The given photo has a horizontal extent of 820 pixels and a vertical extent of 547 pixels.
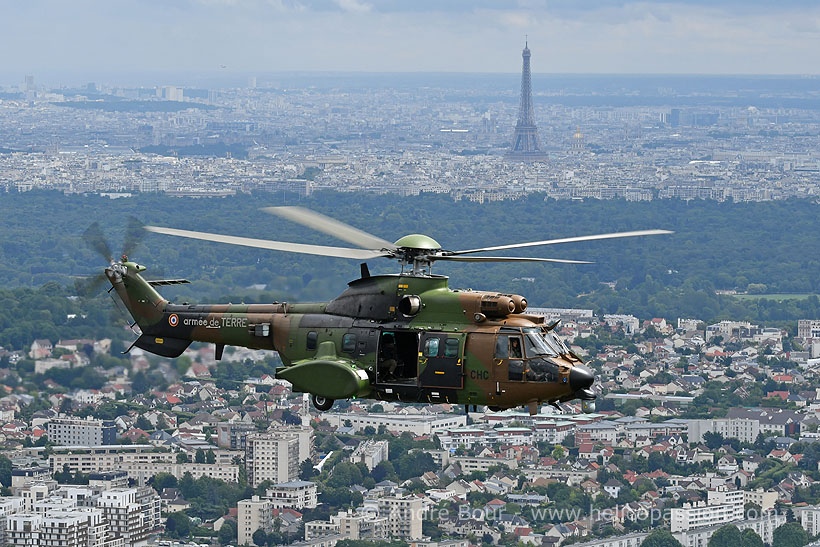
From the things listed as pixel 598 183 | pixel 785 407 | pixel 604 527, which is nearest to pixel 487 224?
pixel 598 183

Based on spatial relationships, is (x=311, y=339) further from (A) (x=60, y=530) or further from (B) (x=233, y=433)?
(B) (x=233, y=433)

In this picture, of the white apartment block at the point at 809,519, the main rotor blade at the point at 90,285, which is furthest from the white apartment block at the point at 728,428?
the main rotor blade at the point at 90,285

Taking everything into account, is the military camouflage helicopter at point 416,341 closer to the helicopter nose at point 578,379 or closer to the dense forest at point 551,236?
the helicopter nose at point 578,379

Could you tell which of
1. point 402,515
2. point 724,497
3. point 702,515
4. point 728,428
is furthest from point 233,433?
point 728,428

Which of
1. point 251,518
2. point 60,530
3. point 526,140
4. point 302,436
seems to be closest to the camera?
point 60,530

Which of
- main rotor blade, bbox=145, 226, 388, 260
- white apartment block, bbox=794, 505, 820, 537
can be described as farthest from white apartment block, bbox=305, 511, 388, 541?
main rotor blade, bbox=145, 226, 388, 260
